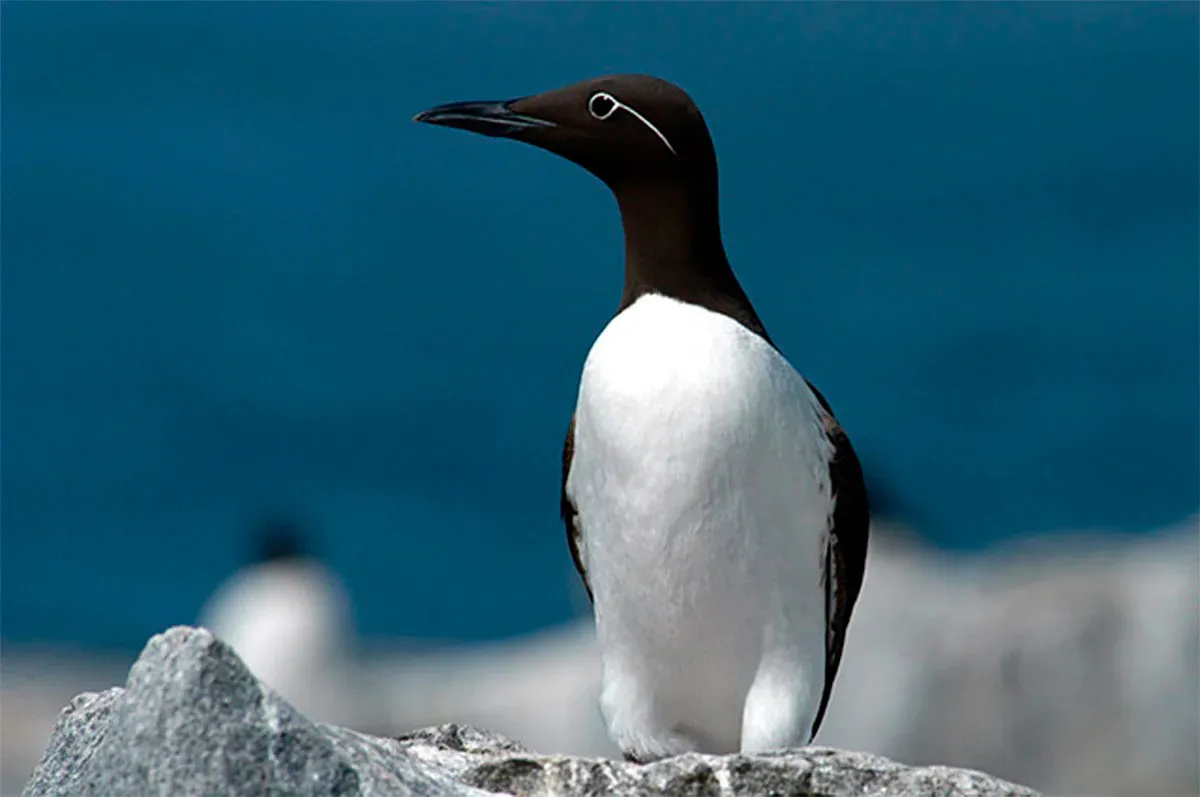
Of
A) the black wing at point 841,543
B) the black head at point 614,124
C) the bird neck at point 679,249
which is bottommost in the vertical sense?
the black wing at point 841,543

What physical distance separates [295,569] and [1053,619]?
4897mm

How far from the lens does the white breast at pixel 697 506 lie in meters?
5.30

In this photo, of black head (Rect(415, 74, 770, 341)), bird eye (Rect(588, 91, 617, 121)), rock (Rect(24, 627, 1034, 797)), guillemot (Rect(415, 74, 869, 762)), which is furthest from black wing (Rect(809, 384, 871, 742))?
rock (Rect(24, 627, 1034, 797))

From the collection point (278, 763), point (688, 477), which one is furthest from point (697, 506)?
point (278, 763)

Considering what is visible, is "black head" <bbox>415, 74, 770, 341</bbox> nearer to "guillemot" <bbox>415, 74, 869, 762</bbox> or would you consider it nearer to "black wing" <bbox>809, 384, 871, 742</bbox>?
"guillemot" <bbox>415, 74, 869, 762</bbox>

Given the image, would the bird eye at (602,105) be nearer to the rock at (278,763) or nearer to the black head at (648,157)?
the black head at (648,157)

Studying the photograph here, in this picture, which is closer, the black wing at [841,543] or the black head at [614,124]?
the black head at [614,124]

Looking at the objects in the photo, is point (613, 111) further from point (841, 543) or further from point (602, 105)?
point (841, 543)

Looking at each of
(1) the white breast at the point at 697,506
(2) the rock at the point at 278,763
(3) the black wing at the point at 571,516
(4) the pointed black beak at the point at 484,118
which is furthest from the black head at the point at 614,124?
(2) the rock at the point at 278,763

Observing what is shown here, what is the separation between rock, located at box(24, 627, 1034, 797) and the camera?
382cm

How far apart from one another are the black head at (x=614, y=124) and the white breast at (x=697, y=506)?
1.11ft

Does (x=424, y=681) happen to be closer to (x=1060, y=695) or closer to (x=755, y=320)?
(x=1060, y=695)

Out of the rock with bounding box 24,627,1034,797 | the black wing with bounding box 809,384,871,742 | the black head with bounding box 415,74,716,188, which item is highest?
the black head with bounding box 415,74,716,188

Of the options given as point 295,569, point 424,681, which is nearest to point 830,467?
Result: point 295,569
